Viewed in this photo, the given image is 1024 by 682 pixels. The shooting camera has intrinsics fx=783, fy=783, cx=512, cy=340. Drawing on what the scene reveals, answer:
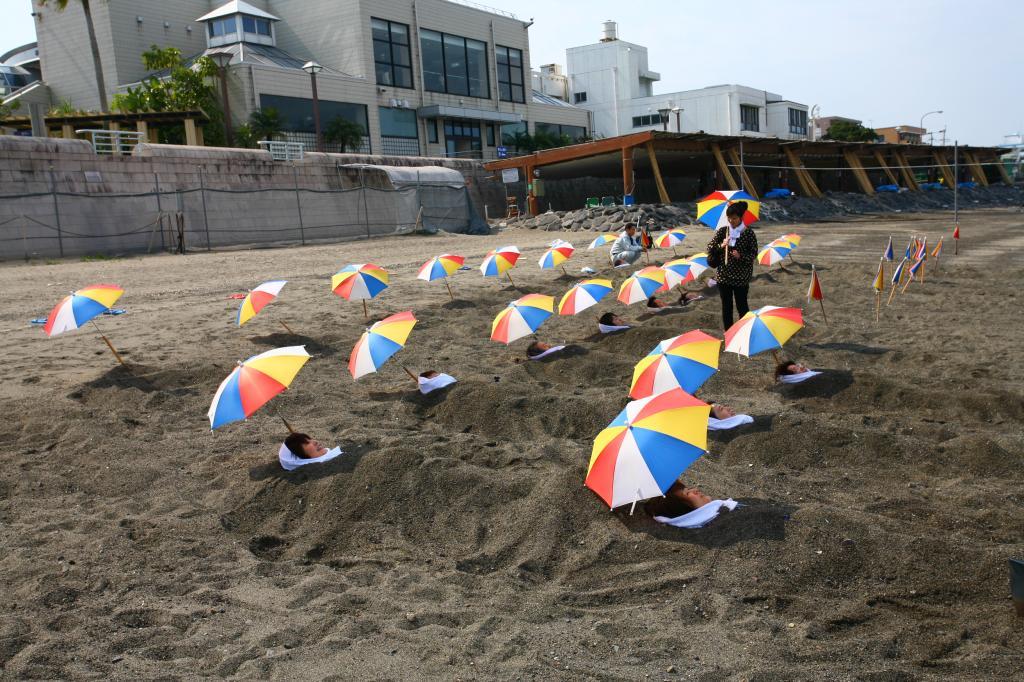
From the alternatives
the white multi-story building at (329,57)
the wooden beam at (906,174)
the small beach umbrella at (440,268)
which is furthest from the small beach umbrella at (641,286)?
the wooden beam at (906,174)

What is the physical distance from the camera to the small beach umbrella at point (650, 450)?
4.78 meters

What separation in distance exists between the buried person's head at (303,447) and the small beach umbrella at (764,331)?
4.00m

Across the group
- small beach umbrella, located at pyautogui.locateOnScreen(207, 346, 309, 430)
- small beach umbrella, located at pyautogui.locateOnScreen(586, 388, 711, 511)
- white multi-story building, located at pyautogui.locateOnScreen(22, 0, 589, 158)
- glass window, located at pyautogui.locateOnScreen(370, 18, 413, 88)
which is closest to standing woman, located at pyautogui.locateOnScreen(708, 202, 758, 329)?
small beach umbrella, located at pyautogui.locateOnScreen(586, 388, 711, 511)

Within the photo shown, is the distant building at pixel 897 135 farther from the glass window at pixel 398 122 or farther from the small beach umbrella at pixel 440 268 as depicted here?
the small beach umbrella at pixel 440 268

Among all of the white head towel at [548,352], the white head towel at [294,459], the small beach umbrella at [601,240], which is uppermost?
the small beach umbrella at [601,240]

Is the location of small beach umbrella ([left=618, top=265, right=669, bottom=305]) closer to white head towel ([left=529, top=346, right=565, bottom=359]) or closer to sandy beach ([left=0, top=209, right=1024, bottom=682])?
sandy beach ([left=0, top=209, right=1024, bottom=682])

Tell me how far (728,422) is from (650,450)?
2.34 meters

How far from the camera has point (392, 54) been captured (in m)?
46.0

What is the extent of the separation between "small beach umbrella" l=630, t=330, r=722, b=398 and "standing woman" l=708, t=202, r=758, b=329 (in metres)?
3.03

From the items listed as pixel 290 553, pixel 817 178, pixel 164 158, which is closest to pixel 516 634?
pixel 290 553

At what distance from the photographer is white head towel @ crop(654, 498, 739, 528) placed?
501cm

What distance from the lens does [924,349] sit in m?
9.32

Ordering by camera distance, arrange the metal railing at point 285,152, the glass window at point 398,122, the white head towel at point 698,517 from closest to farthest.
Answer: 1. the white head towel at point 698,517
2. the metal railing at point 285,152
3. the glass window at point 398,122

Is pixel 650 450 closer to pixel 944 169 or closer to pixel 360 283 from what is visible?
pixel 360 283
